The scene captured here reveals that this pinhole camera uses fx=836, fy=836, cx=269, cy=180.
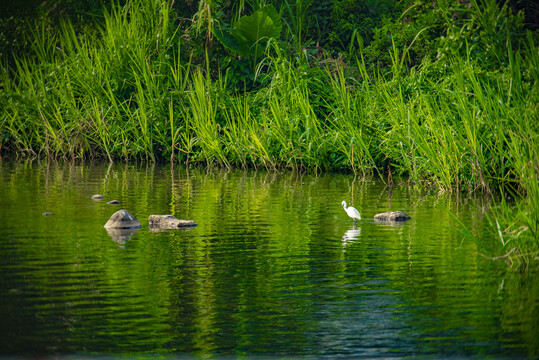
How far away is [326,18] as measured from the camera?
19047 millimetres

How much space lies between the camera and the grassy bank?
34.0 feet

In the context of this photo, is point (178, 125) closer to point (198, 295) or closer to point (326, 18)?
point (326, 18)

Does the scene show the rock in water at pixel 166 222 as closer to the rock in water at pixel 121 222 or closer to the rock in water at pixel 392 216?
the rock in water at pixel 121 222

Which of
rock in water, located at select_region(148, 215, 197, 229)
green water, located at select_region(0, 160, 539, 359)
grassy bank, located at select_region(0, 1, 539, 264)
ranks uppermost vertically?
grassy bank, located at select_region(0, 1, 539, 264)

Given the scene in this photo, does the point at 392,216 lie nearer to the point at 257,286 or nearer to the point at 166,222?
the point at 166,222

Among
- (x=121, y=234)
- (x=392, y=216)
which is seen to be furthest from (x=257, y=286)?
(x=392, y=216)

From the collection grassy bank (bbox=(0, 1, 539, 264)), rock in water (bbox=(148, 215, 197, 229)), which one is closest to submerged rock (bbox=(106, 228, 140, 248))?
rock in water (bbox=(148, 215, 197, 229))

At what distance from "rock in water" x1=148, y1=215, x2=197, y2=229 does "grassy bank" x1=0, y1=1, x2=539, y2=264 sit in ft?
11.5

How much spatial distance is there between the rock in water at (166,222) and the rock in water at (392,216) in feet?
6.19

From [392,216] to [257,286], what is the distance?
315 centimetres

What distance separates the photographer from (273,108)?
44.5 ft

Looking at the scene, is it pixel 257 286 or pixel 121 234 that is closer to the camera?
pixel 257 286

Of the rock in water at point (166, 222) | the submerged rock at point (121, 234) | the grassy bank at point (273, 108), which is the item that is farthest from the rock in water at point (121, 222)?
the grassy bank at point (273, 108)

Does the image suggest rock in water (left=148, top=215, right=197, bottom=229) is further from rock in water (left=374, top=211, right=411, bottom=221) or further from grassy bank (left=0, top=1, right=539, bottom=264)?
grassy bank (left=0, top=1, right=539, bottom=264)
